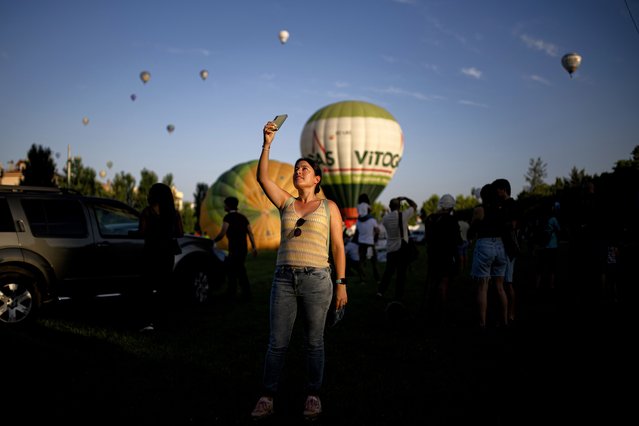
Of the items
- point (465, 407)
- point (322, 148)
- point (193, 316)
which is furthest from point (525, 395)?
point (322, 148)

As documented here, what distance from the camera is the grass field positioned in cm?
361

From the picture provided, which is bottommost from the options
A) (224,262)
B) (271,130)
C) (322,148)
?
(224,262)

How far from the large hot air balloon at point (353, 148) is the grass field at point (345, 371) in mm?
26595

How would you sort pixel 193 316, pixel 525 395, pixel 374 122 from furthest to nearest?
1. pixel 374 122
2. pixel 193 316
3. pixel 525 395

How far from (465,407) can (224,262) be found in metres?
6.61

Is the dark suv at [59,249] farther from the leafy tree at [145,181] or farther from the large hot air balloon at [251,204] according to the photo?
the leafy tree at [145,181]

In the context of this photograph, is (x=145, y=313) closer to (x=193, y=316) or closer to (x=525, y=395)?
(x=193, y=316)

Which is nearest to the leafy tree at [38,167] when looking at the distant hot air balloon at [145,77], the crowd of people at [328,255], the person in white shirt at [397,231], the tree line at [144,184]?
the tree line at [144,184]

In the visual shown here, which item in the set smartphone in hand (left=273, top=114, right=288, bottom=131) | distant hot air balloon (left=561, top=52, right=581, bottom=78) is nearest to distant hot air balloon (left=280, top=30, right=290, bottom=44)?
distant hot air balloon (left=561, top=52, right=581, bottom=78)

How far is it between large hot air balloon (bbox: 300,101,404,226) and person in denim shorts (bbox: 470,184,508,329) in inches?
1074

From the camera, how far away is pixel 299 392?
4152mm

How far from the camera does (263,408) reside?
3521mm

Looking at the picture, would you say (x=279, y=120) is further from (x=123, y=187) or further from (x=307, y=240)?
(x=123, y=187)

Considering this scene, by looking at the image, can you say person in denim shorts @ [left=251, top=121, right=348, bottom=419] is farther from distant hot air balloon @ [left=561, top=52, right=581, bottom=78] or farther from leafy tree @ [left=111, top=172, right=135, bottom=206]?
leafy tree @ [left=111, top=172, right=135, bottom=206]
